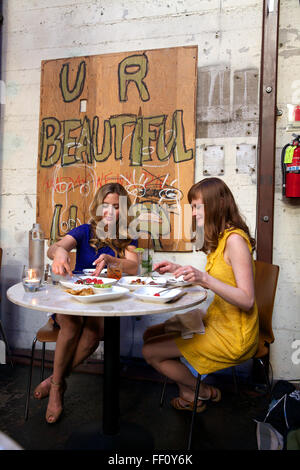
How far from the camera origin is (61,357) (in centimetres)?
195

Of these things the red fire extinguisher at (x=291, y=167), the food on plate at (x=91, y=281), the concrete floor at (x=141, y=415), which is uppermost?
the red fire extinguisher at (x=291, y=167)

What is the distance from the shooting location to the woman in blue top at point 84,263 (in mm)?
1946

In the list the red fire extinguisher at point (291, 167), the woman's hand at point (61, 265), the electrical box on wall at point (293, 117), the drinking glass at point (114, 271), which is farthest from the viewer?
the electrical box on wall at point (293, 117)

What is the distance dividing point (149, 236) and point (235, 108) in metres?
1.18

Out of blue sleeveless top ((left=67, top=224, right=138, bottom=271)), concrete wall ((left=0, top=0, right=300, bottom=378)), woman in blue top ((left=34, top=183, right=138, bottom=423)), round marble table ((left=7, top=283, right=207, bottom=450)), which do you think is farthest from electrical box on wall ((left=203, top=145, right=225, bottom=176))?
round marble table ((left=7, top=283, right=207, bottom=450))

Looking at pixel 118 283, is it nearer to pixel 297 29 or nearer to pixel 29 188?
pixel 29 188

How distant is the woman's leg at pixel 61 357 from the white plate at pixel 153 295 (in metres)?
0.55

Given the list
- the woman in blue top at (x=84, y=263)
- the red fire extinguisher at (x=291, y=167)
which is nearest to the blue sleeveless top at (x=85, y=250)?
the woman in blue top at (x=84, y=263)

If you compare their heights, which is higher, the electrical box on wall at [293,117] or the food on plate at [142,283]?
the electrical box on wall at [293,117]

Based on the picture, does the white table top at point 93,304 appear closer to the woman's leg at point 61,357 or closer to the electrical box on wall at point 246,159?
the woman's leg at point 61,357

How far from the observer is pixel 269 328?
6.95 ft

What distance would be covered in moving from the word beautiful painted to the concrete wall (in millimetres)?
148

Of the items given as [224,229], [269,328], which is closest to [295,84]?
[224,229]
